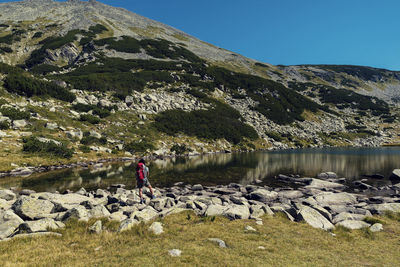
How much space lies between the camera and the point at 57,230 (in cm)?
879

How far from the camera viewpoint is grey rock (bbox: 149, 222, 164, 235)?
888cm

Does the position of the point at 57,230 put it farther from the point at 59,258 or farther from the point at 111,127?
the point at 111,127

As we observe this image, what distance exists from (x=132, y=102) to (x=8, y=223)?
1974 inches

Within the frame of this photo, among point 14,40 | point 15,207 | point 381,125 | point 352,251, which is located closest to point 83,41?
point 14,40

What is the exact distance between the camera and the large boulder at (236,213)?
36.8 ft

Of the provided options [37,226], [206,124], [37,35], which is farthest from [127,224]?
[37,35]

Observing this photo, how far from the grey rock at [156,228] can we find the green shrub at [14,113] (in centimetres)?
3547

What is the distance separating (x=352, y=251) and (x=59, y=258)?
9960 mm

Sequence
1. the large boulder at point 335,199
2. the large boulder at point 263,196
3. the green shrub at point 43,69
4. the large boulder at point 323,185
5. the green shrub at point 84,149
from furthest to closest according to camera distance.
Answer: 1. the green shrub at point 43,69
2. the green shrub at point 84,149
3. the large boulder at point 323,185
4. the large boulder at point 263,196
5. the large boulder at point 335,199

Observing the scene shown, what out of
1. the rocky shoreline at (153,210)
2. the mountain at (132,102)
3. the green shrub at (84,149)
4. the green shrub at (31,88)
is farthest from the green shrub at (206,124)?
the rocky shoreline at (153,210)

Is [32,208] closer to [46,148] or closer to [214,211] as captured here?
[214,211]

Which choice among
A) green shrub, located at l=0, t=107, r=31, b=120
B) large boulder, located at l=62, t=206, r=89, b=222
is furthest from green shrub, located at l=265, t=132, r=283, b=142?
large boulder, located at l=62, t=206, r=89, b=222

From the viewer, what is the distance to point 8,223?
348 inches

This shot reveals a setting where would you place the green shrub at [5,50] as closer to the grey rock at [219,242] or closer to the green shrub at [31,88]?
the green shrub at [31,88]
